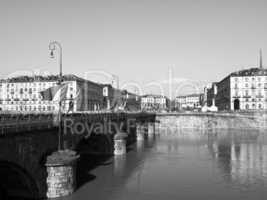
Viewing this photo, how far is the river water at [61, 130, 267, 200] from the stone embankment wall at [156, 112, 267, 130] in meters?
52.4

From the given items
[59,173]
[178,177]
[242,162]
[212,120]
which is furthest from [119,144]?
[212,120]

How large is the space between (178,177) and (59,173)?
1620 centimetres

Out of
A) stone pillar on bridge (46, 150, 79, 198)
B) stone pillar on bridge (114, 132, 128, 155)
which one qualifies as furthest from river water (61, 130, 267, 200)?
stone pillar on bridge (114, 132, 128, 155)

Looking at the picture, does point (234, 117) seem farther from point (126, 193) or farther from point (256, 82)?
point (126, 193)

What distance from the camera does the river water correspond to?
28.8 m

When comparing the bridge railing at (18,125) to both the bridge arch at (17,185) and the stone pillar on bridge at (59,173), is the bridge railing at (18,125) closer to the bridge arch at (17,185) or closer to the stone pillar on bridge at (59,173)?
the stone pillar on bridge at (59,173)

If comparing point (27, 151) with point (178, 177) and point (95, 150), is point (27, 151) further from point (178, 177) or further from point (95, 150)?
point (95, 150)

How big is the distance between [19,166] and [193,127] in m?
102

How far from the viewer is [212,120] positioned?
115 meters

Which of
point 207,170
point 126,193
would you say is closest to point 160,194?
point 126,193

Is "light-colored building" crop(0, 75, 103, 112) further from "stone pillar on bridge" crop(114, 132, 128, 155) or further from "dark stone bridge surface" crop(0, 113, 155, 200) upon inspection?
"dark stone bridge surface" crop(0, 113, 155, 200)

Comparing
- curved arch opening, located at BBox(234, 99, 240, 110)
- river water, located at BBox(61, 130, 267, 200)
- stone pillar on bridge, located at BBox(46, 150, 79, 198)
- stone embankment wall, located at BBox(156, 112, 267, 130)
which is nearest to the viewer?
stone pillar on bridge, located at BBox(46, 150, 79, 198)

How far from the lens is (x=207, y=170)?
40.2 m

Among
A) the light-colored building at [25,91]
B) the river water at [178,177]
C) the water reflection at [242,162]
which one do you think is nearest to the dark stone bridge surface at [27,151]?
the river water at [178,177]
